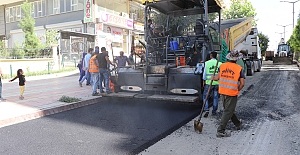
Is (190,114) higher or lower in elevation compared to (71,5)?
lower

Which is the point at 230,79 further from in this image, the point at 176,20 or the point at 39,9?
the point at 39,9

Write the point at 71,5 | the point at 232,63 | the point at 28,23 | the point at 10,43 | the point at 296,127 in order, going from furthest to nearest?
the point at 10,43, the point at 71,5, the point at 28,23, the point at 296,127, the point at 232,63

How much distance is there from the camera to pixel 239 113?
6129mm

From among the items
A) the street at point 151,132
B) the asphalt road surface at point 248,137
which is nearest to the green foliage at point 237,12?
the street at point 151,132

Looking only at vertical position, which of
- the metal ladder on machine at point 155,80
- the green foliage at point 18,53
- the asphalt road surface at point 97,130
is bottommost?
the asphalt road surface at point 97,130

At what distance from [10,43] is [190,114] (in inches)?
1133

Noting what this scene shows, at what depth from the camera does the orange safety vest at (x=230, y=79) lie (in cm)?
441

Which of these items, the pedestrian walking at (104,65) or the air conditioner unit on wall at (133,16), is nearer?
the pedestrian walking at (104,65)

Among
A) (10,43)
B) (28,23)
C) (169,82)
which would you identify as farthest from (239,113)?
(10,43)

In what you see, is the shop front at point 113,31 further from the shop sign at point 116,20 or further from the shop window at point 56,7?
the shop window at point 56,7

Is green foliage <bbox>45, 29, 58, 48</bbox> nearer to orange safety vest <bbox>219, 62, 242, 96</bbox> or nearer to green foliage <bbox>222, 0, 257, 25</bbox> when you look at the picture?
green foliage <bbox>222, 0, 257, 25</bbox>

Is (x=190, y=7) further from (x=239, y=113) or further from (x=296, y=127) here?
(x=296, y=127)

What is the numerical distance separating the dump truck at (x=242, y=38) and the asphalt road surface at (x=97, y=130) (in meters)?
3.64

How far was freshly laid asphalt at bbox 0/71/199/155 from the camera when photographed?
163 inches
